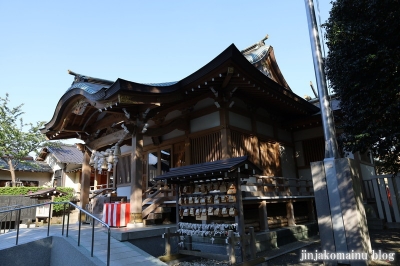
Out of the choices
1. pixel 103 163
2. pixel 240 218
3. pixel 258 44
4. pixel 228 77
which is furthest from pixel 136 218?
pixel 258 44

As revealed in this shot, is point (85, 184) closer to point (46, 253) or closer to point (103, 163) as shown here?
point (103, 163)

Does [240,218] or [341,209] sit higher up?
[341,209]

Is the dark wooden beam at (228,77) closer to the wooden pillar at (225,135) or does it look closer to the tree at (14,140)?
the wooden pillar at (225,135)

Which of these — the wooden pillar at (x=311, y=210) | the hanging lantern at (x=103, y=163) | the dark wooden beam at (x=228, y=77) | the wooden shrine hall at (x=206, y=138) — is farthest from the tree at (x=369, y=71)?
the hanging lantern at (x=103, y=163)

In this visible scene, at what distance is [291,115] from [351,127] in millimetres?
4453

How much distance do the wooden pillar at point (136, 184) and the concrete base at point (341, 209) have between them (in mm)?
4671

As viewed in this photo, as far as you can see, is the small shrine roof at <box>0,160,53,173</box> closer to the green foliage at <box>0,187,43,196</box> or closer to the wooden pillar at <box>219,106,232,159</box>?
the green foliage at <box>0,187,43,196</box>

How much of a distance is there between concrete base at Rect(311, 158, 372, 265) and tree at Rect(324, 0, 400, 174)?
4.64 feet

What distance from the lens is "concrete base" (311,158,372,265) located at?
4867 mm

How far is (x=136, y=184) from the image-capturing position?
7.43m

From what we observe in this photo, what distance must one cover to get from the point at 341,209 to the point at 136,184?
17.0ft

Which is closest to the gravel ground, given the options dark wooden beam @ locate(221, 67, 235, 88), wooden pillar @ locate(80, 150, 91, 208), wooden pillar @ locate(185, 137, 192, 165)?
wooden pillar @ locate(185, 137, 192, 165)

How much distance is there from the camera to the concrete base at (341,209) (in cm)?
487

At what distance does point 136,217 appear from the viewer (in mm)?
7270
